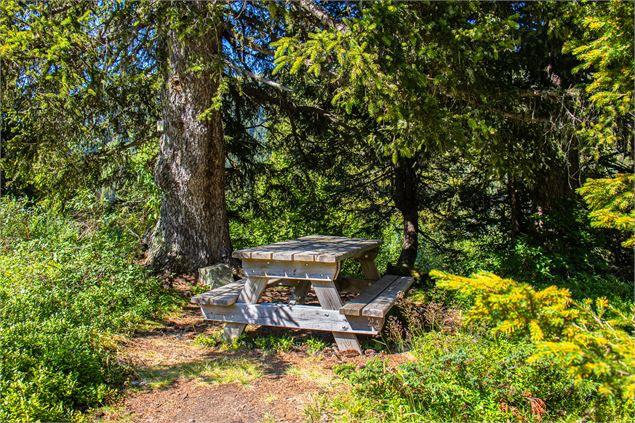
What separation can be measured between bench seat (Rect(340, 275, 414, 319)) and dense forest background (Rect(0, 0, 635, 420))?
400 millimetres

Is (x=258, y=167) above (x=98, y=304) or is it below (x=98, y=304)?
above

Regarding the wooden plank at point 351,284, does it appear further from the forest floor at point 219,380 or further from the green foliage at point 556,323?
the green foliage at point 556,323

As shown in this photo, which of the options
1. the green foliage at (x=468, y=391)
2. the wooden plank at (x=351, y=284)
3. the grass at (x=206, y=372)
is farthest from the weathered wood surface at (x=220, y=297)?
the green foliage at (x=468, y=391)

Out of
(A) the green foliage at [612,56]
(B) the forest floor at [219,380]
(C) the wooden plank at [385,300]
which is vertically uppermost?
(A) the green foliage at [612,56]

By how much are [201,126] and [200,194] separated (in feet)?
3.40

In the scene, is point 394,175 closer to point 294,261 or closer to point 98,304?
point 294,261

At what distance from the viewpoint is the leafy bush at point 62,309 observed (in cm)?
339

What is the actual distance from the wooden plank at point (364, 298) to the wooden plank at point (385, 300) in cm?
5

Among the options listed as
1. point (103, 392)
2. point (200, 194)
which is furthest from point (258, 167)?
point (103, 392)

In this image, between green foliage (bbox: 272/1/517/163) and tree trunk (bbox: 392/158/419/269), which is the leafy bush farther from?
tree trunk (bbox: 392/158/419/269)

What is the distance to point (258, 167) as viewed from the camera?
9.04 m

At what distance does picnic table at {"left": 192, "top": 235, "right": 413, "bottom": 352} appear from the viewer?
4477 mm

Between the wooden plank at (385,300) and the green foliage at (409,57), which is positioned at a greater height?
the green foliage at (409,57)

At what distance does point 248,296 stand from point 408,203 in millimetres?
4173
